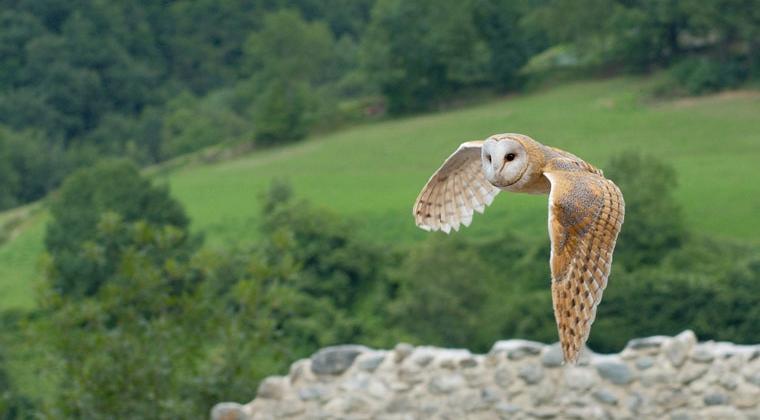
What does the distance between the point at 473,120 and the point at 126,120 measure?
63.8ft

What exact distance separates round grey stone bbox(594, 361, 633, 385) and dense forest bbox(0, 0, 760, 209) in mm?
32354

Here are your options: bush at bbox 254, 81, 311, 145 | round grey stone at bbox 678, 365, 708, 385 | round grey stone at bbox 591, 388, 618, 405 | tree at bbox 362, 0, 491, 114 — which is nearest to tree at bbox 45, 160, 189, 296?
bush at bbox 254, 81, 311, 145

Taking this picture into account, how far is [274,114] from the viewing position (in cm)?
4744

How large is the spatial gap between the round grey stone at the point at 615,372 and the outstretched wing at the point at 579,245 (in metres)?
5.38

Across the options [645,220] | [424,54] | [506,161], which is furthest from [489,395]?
[424,54]

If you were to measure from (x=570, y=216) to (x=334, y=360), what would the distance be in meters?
6.34

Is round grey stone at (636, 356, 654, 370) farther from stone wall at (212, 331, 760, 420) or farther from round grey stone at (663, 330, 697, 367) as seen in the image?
round grey stone at (663, 330, 697, 367)

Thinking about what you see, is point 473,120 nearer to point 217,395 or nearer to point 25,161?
point 25,161

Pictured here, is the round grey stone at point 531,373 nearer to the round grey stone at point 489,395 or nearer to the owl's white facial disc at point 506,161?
the round grey stone at point 489,395

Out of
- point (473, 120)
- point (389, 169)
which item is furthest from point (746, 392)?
point (473, 120)

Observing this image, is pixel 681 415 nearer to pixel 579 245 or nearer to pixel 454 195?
pixel 454 195

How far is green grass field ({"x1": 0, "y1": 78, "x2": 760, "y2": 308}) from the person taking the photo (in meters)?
33.8

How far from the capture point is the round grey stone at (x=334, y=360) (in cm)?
1199

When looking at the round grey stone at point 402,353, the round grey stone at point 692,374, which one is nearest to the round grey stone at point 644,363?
the round grey stone at point 692,374
